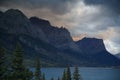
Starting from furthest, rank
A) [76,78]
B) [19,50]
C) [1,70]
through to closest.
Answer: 1. [76,78]
2. [19,50]
3. [1,70]

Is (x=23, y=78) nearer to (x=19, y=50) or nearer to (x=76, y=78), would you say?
(x=19, y=50)

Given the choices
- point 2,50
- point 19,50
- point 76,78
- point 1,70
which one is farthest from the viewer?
point 76,78

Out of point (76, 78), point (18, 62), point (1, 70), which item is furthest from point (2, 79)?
point (76, 78)

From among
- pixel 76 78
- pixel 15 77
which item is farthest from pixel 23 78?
pixel 76 78

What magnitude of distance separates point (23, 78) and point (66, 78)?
22994 millimetres

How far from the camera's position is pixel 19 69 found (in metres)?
24.9

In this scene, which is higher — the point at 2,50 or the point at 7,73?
the point at 2,50

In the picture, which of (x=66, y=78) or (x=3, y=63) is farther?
(x=66, y=78)

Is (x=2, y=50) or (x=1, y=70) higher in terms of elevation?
(x=2, y=50)

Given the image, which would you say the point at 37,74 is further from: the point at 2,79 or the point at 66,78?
the point at 2,79

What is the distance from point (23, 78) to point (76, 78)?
20.8 meters

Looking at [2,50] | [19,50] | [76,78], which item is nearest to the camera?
[2,50]

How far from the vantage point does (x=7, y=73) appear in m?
24.7

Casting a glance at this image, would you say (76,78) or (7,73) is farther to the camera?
(76,78)
